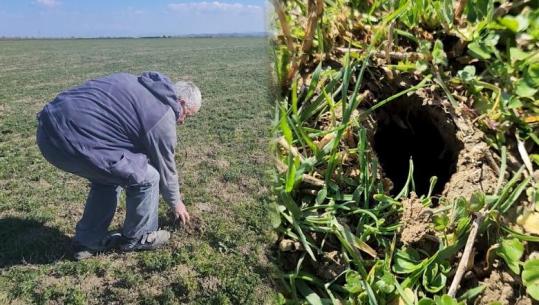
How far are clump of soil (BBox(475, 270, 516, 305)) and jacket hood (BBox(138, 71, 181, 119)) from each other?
84cm

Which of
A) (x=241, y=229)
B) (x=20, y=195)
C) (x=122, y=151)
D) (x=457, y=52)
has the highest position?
(x=457, y=52)

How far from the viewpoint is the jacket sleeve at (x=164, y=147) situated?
119cm

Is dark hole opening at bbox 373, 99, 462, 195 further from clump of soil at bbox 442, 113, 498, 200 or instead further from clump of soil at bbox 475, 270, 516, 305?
clump of soil at bbox 475, 270, 516, 305

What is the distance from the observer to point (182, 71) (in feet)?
11.3

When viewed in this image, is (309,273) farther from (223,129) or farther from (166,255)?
(223,129)

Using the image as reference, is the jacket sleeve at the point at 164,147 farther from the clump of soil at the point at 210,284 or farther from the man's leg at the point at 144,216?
the clump of soil at the point at 210,284

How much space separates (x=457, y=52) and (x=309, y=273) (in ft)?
1.20

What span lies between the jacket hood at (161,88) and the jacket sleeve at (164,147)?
0.03 m

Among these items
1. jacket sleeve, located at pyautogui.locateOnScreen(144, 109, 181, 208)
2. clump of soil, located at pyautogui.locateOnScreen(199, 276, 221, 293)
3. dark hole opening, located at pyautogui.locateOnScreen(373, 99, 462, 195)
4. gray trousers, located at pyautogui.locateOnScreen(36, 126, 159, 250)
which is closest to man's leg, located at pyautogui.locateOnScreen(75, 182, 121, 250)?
gray trousers, located at pyautogui.locateOnScreen(36, 126, 159, 250)

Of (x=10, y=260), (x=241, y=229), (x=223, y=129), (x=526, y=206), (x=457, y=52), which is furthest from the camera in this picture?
(x=223, y=129)

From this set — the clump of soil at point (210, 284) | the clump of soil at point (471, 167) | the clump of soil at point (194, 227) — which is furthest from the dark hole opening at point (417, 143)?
the clump of soil at point (194, 227)

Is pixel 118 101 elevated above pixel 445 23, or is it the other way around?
pixel 445 23

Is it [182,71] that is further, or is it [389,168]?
[182,71]

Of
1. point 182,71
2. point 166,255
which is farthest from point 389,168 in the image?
point 182,71
